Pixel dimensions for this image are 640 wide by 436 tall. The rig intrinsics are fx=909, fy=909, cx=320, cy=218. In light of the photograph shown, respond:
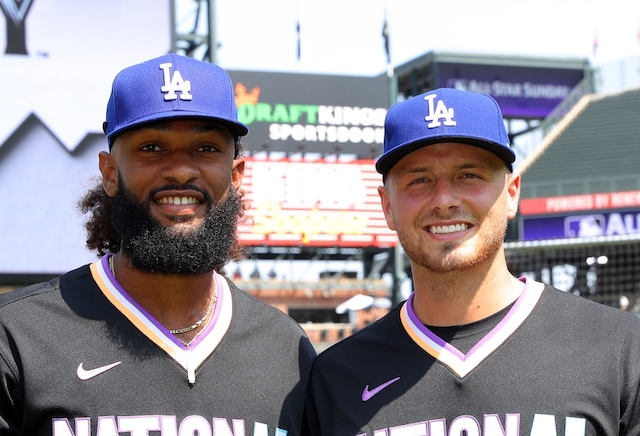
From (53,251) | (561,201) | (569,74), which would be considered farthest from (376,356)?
(569,74)

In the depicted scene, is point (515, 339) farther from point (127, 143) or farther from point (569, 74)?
point (569, 74)

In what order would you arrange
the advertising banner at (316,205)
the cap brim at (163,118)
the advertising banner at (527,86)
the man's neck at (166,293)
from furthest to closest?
the advertising banner at (527,86)
the advertising banner at (316,205)
the man's neck at (166,293)
the cap brim at (163,118)

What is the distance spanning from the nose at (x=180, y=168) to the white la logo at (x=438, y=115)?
721 millimetres

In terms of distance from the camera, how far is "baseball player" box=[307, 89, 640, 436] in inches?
101

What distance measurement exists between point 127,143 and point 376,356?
39.7 inches

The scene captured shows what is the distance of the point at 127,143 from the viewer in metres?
2.76

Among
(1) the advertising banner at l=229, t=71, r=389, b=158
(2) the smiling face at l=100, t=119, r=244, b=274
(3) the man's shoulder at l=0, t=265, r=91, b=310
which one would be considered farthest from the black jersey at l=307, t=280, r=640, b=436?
(1) the advertising banner at l=229, t=71, r=389, b=158

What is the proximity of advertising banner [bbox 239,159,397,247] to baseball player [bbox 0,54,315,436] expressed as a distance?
1280cm

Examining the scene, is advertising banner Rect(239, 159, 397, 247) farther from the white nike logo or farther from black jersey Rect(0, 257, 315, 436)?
the white nike logo

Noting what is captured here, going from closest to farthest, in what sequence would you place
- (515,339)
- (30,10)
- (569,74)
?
(515,339) → (30,10) → (569,74)

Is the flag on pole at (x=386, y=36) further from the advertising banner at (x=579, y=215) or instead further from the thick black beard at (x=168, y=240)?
the thick black beard at (x=168, y=240)

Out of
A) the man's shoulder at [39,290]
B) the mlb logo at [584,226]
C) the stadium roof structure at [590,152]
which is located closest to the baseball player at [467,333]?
the man's shoulder at [39,290]

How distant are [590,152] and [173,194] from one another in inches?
885

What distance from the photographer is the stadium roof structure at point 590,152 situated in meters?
21.6
